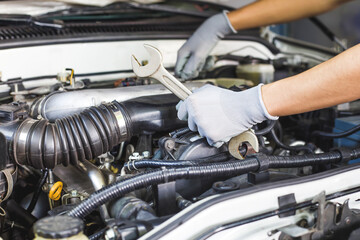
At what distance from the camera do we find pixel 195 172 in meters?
0.94

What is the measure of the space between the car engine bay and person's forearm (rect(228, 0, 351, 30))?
2.25 feet

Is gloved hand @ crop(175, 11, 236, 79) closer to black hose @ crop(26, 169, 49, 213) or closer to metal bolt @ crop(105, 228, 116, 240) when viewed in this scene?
black hose @ crop(26, 169, 49, 213)

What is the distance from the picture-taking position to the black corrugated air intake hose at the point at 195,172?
856 millimetres

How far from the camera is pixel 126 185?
2.89 feet

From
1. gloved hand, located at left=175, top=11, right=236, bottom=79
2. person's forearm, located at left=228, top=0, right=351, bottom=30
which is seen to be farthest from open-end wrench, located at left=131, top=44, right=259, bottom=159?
person's forearm, located at left=228, top=0, right=351, bottom=30

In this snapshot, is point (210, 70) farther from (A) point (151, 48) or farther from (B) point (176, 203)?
(B) point (176, 203)

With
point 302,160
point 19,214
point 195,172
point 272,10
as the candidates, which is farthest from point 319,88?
point 272,10

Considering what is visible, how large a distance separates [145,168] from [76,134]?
0.69 ft

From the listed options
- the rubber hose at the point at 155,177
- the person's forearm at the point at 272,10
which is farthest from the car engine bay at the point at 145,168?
the person's forearm at the point at 272,10

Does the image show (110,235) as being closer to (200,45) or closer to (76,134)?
(76,134)

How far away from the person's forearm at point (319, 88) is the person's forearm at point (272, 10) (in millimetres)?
1082

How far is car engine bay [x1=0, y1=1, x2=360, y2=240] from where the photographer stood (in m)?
0.86

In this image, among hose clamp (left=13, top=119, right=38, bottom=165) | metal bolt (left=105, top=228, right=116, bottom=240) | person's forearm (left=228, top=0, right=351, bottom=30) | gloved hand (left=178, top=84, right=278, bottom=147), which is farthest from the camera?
person's forearm (left=228, top=0, right=351, bottom=30)

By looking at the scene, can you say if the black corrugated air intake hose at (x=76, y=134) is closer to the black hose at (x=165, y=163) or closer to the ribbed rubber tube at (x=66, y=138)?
the ribbed rubber tube at (x=66, y=138)
